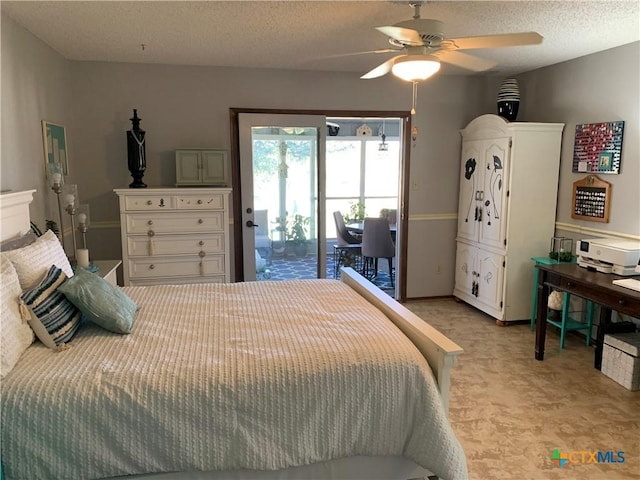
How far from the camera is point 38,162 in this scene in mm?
3361

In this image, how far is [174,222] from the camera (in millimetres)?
4066

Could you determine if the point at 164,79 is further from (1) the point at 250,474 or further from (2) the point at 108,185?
(1) the point at 250,474

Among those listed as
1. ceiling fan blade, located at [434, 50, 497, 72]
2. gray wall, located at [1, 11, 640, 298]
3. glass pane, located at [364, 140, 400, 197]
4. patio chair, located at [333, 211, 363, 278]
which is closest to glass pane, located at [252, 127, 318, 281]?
gray wall, located at [1, 11, 640, 298]

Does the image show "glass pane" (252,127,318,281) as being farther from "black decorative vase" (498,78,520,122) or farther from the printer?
the printer

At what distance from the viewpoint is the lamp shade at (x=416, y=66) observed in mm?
2619

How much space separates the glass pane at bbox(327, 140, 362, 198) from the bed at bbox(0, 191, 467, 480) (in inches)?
228

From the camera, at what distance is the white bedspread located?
5.49ft

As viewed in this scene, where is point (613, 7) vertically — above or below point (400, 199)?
above

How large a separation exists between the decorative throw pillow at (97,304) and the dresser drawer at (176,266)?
1878mm

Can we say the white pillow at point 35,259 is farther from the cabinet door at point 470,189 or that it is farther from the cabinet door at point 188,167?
the cabinet door at point 470,189

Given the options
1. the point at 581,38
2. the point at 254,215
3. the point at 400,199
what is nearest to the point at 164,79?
the point at 254,215

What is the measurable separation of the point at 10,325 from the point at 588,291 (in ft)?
10.6

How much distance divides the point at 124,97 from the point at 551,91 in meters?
3.92

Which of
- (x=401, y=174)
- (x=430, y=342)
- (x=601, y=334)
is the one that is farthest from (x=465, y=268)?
(x=430, y=342)
